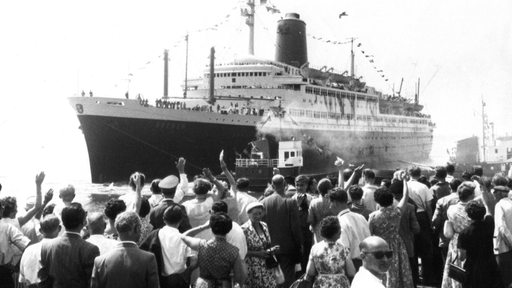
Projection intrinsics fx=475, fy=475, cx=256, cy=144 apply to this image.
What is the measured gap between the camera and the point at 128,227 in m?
3.88

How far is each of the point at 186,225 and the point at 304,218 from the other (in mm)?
1914

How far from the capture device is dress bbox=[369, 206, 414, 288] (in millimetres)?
5430

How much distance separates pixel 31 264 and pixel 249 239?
2079mm

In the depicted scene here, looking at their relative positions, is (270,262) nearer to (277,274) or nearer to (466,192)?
(277,274)

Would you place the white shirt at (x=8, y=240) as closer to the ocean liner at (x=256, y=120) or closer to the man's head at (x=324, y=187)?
the man's head at (x=324, y=187)

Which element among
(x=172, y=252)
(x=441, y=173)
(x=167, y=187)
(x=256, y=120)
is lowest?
(x=172, y=252)

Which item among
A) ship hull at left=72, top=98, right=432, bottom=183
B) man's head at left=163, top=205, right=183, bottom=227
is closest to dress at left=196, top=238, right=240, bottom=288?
man's head at left=163, top=205, right=183, bottom=227

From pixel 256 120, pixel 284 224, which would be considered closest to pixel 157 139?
pixel 256 120

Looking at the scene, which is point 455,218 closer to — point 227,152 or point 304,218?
point 304,218

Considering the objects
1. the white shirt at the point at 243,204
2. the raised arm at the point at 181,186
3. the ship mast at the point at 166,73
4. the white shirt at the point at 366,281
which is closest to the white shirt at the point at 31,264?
the raised arm at the point at 181,186

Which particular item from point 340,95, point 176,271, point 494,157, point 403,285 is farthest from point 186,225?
point 494,157

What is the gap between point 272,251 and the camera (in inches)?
197

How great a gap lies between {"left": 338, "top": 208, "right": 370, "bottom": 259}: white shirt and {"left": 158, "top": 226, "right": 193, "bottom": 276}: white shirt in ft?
5.61

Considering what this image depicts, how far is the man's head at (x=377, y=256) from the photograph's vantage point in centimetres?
316
